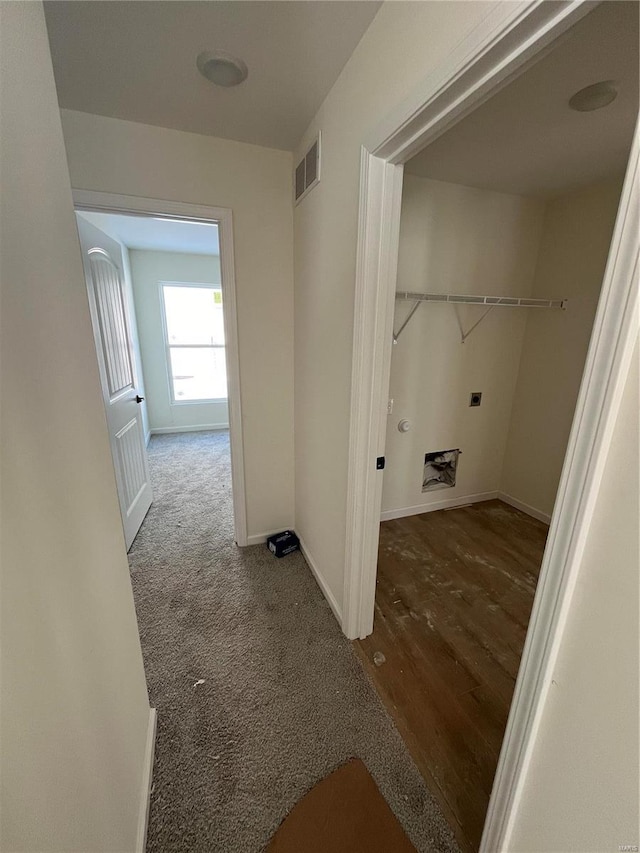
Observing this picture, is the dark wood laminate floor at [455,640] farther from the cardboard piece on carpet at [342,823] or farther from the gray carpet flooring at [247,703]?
the cardboard piece on carpet at [342,823]

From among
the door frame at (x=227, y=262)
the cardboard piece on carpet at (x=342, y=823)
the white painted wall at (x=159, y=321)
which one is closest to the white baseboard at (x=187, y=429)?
the white painted wall at (x=159, y=321)

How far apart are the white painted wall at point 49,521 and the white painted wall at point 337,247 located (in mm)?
944

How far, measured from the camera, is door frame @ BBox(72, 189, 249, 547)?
5.78 feet

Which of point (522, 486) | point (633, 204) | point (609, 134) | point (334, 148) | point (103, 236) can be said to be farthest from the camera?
point (522, 486)

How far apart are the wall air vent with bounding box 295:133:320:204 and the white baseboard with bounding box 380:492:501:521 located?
2.30m

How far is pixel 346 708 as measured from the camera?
55.5 inches

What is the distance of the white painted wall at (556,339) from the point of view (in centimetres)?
239

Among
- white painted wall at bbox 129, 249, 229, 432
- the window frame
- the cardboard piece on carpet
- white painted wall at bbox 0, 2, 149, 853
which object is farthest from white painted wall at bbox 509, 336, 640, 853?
the window frame

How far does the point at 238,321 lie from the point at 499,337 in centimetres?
214

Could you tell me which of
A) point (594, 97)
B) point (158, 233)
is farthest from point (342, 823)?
point (158, 233)

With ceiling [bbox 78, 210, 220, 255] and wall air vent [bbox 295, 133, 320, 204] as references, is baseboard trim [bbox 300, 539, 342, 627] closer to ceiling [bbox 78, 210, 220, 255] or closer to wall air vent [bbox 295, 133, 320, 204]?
Result: wall air vent [bbox 295, 133, 320, 204]

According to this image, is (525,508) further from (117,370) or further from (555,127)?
(117,370)

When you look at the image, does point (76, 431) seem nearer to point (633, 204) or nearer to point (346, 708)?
point (633, 204)

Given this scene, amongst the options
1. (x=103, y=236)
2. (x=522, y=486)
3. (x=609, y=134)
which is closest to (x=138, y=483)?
(x=103, y=236)
